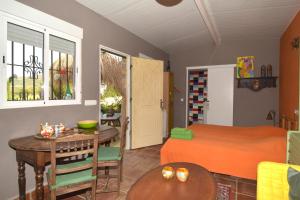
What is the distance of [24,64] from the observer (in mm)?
2309

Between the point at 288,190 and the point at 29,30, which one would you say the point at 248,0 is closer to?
the point at 288,190

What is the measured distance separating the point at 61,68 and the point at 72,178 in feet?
5.53

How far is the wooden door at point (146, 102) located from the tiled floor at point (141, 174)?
0.37 metres

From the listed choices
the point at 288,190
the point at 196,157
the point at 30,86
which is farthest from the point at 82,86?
the point at 288,190

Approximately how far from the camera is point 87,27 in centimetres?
310

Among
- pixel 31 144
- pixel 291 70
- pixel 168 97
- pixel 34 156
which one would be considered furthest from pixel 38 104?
pixel 291 70

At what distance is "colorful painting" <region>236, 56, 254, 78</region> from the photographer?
16.7 feet

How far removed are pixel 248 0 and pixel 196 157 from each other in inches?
101

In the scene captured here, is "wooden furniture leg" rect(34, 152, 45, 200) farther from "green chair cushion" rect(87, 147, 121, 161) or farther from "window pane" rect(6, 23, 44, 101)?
"window pane" rect(6, 23, 44, 101)

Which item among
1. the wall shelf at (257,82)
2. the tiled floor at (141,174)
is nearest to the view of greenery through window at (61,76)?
the tiled floor at (141,174)

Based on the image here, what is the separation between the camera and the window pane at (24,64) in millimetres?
2174

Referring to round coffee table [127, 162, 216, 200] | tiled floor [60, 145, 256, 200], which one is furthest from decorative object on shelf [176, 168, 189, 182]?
tiled floor [60, 145, 256, 200]

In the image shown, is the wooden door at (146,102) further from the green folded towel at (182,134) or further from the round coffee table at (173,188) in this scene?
the round coffee table at (173,188)

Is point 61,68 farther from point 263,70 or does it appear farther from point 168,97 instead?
point 263,70
